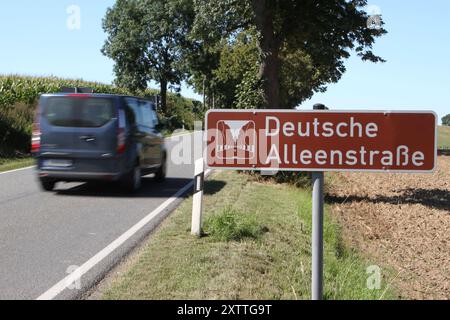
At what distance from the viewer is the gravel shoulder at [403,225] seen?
25.0 feet

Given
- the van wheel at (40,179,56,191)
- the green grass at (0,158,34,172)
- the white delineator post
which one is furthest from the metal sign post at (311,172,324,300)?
the green grass at (0,158,34,172)

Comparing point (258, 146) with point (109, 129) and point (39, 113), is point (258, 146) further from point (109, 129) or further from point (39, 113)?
point (39, 113)

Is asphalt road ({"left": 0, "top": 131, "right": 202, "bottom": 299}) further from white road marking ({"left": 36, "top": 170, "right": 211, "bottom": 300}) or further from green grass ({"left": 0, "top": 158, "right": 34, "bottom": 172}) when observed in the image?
green grass ({"left": 0, "top": 158, "right": 34, "bottom": 172})

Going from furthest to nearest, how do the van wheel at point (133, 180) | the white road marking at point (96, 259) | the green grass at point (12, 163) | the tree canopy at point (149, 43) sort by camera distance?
the tree canopy at point (149, 43)
the green grass at point (12, 163)
the van wheel at point (133, 180)
the white road marking at point (96, 259)

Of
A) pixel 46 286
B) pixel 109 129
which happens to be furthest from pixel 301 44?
pixel 46 286

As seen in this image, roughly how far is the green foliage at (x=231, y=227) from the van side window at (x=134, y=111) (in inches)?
163

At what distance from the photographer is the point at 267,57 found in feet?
52.6

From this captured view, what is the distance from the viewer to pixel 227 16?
55.3 feet

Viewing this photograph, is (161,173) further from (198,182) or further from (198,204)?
(198,204)

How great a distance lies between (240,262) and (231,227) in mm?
1348

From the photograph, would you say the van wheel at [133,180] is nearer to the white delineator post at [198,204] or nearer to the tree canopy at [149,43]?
the white delineator post at [198,204]

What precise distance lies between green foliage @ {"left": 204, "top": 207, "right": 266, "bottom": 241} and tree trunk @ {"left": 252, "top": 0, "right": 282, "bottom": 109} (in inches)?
318

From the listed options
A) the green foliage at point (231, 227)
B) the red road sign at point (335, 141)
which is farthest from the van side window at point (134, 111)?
the red road sign at point (335, 141)
